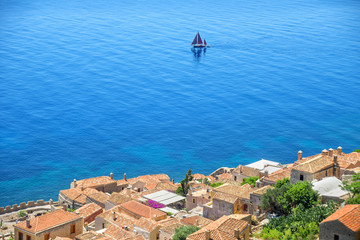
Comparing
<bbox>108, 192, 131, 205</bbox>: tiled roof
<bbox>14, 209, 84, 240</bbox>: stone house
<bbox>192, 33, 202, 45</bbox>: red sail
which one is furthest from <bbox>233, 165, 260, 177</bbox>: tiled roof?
<bbox>192, 33, 202, 45</bbox>: red sail

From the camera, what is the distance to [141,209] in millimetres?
54375

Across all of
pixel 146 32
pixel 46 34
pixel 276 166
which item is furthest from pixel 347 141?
pixel 46 34

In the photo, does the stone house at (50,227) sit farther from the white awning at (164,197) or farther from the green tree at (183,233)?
the green tree at (183,233)

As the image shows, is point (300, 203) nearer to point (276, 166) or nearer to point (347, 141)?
point (276, 166)

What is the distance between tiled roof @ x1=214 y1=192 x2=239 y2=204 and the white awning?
9.23 m

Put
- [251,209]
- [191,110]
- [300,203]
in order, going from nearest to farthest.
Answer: [300,203], [251,209], [191,110]

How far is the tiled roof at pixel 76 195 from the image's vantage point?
217 ft

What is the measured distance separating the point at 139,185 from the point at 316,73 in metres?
88.9

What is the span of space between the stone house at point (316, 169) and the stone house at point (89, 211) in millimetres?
23822

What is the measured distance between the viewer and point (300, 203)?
45219 millimetres

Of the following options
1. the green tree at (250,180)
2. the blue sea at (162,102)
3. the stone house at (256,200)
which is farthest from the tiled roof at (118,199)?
the blue sea at (162,102)

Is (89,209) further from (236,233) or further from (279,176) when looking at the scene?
(236,233)

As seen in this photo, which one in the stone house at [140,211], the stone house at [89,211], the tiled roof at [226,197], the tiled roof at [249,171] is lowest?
the stone house at [89,211]

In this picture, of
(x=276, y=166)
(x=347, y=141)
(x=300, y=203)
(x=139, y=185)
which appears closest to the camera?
(x=300, y=203)
